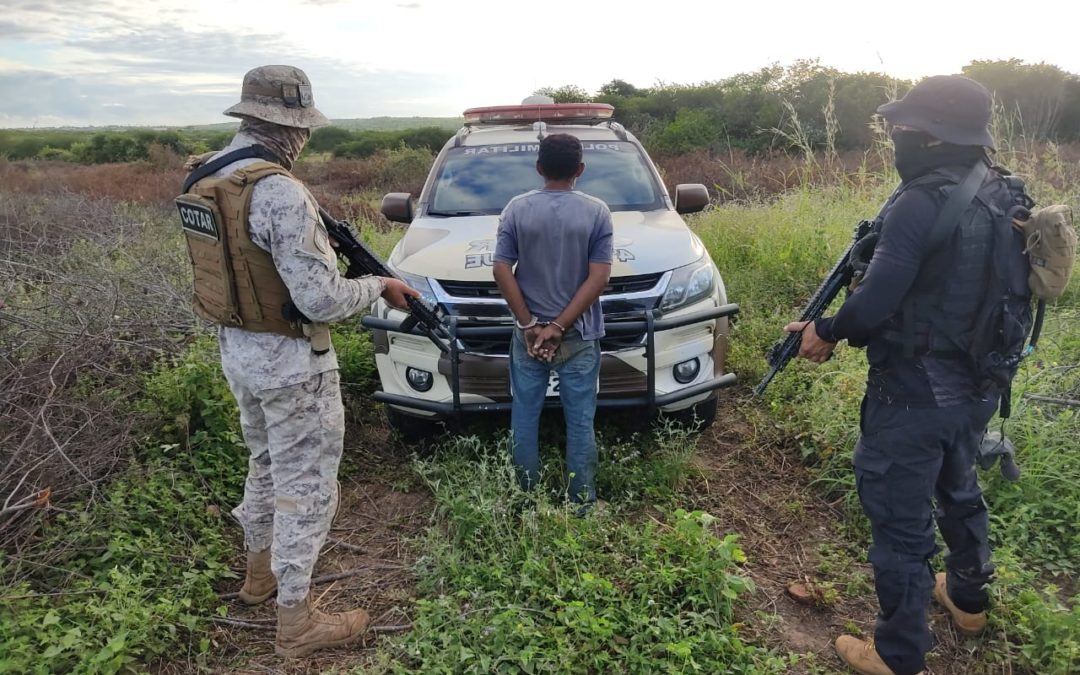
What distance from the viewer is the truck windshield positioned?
4516mm

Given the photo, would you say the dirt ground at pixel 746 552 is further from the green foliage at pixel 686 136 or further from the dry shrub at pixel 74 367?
the green foliage at pixel 686 136

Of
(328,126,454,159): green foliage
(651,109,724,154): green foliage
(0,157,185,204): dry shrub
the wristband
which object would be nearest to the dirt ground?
the wristband

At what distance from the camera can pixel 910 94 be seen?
2166mm

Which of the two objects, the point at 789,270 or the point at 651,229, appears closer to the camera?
the point at 651,229

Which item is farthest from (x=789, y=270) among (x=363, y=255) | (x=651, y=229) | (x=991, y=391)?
(x=363, y=255)

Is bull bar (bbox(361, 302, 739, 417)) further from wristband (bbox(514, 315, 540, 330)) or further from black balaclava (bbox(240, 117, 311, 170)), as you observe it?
black balaclava (bbox(240, 117, 311, 170))

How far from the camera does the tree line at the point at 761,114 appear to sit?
15.6 meters

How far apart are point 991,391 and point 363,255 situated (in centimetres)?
231

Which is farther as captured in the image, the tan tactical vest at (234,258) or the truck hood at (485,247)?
the truck hood at (485,247)

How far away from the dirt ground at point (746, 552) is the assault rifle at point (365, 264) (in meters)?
0.94

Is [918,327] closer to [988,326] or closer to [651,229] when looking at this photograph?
[988,326]

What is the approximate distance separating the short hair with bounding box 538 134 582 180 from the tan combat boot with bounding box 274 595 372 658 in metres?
1.96

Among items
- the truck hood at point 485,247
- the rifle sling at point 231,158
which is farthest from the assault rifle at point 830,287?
the rifle sling at point 231,158

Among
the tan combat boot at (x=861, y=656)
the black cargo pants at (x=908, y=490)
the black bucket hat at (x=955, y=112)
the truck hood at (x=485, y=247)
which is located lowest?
the tan combat boot at (x=861, y=656)
